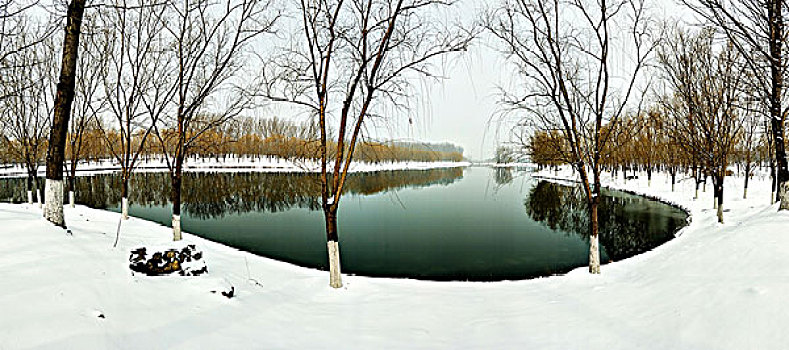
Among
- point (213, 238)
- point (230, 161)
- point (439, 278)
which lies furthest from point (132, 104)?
point (230, 161)

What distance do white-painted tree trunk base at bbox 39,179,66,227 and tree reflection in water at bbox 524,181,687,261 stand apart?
11793mm

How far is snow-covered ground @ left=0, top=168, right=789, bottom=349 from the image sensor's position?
3.78 m

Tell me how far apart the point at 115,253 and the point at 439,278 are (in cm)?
780

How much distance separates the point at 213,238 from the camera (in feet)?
50.9

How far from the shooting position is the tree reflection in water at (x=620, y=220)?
48.3ft

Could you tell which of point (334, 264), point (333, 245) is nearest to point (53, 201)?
point (333, 245)

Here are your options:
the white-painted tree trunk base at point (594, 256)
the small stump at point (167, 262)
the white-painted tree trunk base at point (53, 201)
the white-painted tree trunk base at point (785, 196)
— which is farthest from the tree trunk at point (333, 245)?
the white-painted tree trunk base at point (785, 196)

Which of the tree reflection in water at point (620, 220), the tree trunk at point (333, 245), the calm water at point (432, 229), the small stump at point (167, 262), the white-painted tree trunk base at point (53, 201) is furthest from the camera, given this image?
the tree reflection in water at point (620, 220)

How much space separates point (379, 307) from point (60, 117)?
5.95 meters

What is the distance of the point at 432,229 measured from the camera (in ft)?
58.5

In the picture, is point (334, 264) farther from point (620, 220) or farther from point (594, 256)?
point (620, 220)

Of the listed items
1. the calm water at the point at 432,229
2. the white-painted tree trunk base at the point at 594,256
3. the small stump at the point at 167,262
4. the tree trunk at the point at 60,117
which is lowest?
the calm water at the point at 432,229

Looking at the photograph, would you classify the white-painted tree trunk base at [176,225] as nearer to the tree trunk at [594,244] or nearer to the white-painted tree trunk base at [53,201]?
the white-painted tree trunk base at [53,201]

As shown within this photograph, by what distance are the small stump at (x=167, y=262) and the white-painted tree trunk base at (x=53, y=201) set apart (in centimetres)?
173
